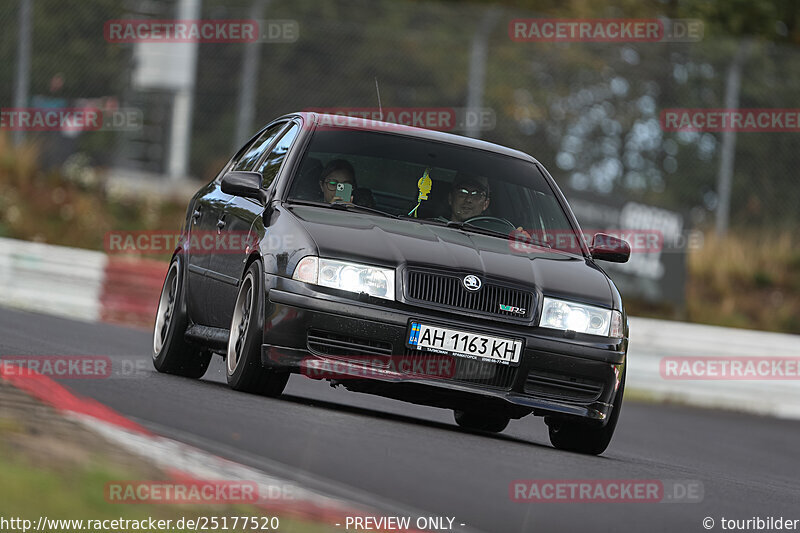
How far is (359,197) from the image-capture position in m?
8.19

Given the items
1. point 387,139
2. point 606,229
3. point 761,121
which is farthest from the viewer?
point 761,121

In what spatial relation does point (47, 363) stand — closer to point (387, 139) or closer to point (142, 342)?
point (387, 139)

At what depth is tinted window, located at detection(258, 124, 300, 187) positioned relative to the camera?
8.44 meters

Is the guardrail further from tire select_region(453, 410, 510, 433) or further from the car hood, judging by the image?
the car hood

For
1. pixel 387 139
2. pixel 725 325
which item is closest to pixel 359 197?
pixel 387 139

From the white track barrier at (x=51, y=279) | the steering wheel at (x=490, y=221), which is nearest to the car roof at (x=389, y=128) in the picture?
the steering wheel at (x=490, y=221)

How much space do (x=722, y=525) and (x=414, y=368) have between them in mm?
1804

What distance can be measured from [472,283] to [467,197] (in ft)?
3.68

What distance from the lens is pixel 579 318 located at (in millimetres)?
7621

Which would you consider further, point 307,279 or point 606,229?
point 606,229

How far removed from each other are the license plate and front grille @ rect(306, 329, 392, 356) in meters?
0.14

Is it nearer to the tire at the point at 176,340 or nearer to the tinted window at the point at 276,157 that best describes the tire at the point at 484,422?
the tire at the point at 176,340

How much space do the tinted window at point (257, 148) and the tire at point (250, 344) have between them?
59.8 inches

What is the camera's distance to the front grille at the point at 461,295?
289 inches
